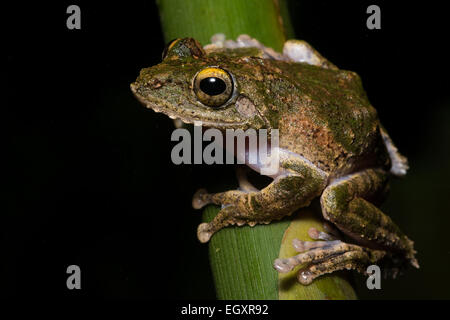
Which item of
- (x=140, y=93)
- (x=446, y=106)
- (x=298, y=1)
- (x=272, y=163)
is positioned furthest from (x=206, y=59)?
(x=446, y=106)

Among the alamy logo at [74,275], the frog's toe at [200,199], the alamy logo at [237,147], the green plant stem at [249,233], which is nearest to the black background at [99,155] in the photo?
the alamy logo at [74,275]

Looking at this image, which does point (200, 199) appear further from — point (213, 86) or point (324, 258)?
point (324, 258)

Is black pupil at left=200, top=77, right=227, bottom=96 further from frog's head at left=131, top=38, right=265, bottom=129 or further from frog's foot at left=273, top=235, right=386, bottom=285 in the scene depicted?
frog's foot at left=273, top=235, right=386, bottom=285

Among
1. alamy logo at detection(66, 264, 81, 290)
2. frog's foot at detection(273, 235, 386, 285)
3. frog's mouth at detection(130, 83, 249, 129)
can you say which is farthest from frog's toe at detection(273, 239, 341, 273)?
alamy logo at detection(66, 264, 81, 290)

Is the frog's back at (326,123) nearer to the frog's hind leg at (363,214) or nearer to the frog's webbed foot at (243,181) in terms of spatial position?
the frog's hind leg at (363,214)

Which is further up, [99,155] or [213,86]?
[99,155]

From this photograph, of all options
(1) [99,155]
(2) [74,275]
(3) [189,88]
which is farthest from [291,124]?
(2) [74,275]
